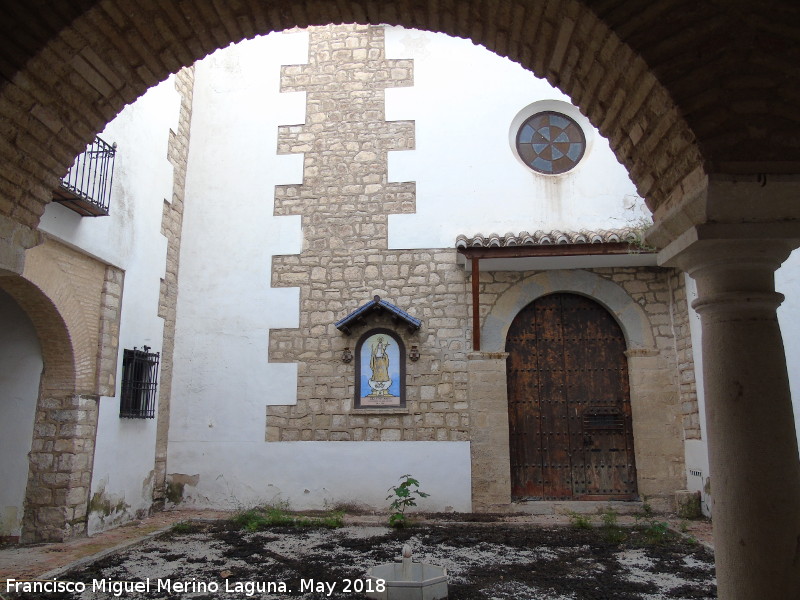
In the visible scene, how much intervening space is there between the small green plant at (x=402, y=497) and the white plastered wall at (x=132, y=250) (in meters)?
2.86

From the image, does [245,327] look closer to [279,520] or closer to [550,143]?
[279,520]

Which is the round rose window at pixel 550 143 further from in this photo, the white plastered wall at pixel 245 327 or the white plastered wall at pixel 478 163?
the white plastered wall at pixel 245 327

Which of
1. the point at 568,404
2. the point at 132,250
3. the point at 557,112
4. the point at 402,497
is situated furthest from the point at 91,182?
the point at 568,404

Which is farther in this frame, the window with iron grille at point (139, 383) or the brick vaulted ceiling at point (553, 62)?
the window with iron grille at point (139, 383)

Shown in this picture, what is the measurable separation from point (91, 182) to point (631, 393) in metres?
6.34

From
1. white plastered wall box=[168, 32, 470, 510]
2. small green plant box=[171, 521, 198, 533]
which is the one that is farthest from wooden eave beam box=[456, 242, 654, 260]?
small green plant box=[171, 521, 198, 533]

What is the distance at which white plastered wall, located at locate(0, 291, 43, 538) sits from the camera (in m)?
5.36

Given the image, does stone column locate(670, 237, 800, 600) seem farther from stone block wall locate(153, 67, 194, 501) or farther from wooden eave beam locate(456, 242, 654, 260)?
stone block wall locate(153, 67, 194, 501)

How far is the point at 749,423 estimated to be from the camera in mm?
2145

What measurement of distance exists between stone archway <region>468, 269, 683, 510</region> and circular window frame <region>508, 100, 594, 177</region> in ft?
4.60

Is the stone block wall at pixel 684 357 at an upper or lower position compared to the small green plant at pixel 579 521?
upper

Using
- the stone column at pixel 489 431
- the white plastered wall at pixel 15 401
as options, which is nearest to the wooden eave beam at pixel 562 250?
the stone column at pixel 489 431

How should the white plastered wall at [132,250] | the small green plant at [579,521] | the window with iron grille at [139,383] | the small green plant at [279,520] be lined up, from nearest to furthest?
1. the white plastered wall at [132,250]
2. the small green plant at [579,521]
3. the small green plant at [279,520]
4. the window with iron grille at [139,383]

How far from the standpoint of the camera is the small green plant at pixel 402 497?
20.3 ft
